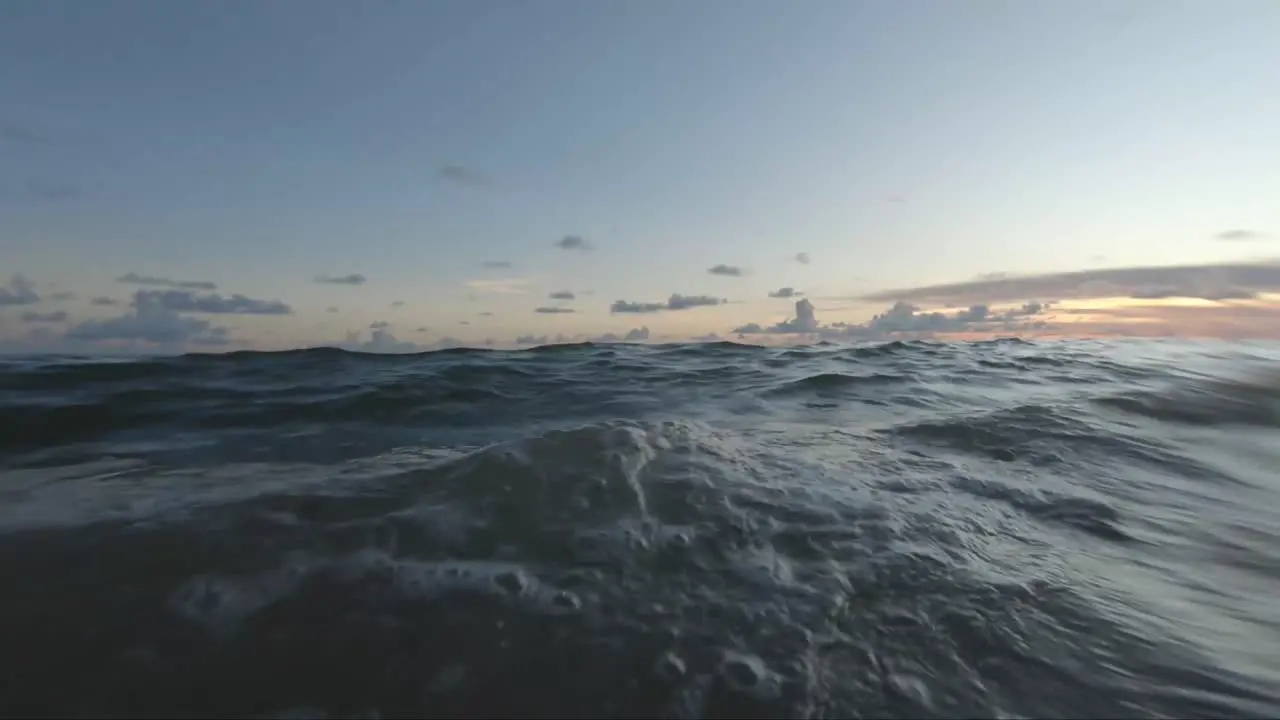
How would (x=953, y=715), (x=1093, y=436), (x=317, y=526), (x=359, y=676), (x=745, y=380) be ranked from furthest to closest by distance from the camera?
(x=745, y=380), (x=1093, y=436), (x=317, y=526), (x=359, y=676), (x=953, y=715)

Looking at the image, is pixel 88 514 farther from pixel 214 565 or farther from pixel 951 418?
pixel 951 418

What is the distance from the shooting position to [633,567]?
12.6ft

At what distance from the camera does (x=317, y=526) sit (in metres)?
4.46

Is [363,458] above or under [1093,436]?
above

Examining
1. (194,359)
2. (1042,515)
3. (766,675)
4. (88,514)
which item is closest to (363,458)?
(88,514)

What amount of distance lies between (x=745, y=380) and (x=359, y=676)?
38.4 ft

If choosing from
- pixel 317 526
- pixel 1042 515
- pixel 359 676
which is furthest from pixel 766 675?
pixel 1042 515

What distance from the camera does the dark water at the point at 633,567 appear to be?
107 inches

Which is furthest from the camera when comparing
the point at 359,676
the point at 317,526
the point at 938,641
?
the point at 317,526

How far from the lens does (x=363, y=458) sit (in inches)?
263

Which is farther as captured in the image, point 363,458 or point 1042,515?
point 363,458

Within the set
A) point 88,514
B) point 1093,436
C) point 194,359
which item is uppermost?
point 194,359

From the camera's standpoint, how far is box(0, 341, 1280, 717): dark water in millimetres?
2730

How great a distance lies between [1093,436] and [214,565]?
9.58 m
